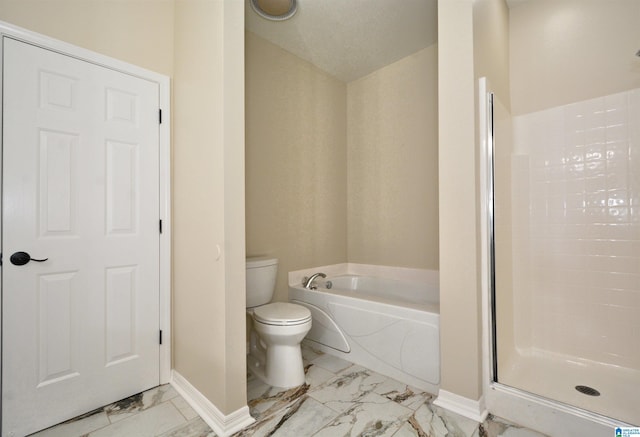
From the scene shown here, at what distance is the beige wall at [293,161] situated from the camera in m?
2.70

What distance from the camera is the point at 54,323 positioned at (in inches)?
66.9

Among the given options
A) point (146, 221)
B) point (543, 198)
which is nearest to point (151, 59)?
point (146, 221)

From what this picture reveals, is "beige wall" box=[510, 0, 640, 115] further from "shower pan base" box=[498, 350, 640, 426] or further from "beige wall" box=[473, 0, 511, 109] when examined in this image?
"shower pan base" box=[498, 350, 640, 426]

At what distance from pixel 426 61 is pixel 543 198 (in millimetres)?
1532

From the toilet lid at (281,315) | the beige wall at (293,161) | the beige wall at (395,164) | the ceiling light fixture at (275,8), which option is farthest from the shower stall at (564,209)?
the beige wall at (293,161)

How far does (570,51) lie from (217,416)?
10.6 ft

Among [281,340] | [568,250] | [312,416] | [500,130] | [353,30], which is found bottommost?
[312,416]

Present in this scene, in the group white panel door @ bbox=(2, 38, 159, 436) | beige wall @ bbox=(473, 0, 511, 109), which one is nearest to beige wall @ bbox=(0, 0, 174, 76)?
white panel door @ bbox=(2, 38, 159, 436)

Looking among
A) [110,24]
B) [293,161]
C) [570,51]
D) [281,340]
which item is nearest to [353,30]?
[293,161]

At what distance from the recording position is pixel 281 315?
2113mm

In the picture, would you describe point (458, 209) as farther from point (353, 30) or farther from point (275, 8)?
point (275, 8)

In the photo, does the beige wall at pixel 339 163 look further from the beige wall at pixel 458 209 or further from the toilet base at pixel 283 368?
the beige wall at pixel 458 209

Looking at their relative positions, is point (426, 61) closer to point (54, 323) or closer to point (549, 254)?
point (549, 254)

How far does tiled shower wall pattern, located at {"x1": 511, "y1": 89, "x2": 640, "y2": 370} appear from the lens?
2041 millimetres
